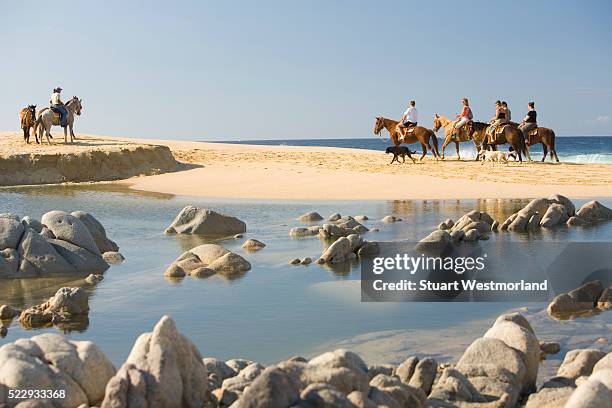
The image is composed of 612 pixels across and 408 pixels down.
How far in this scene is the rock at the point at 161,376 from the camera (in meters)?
5.04

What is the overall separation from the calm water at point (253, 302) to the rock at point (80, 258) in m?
0.23

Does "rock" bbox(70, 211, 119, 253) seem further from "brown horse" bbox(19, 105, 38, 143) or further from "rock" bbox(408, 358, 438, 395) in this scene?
"brown horse" bbox(19, 105, 38, 143)

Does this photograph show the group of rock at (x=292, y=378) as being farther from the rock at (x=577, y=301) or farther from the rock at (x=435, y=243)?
the rock at (x=435, y=243)

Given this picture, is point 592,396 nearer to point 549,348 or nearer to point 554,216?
→ point 549,348

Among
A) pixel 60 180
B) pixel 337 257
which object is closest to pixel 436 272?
pixel 337 257

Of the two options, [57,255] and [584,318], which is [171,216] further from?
[584,318]

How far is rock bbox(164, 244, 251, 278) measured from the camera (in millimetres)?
11172

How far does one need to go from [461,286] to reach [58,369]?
6131 mm

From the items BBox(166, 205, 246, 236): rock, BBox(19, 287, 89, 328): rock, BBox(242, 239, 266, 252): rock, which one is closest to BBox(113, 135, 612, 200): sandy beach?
BBox(166, 205, 246, 236): rock

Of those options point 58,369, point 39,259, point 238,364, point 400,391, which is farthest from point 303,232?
point 400,391

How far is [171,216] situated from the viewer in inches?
711

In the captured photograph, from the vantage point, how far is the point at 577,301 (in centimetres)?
902

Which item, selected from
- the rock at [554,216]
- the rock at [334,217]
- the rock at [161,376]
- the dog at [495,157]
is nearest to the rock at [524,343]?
the rock at [161,376]

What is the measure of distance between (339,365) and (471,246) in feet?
27.5
